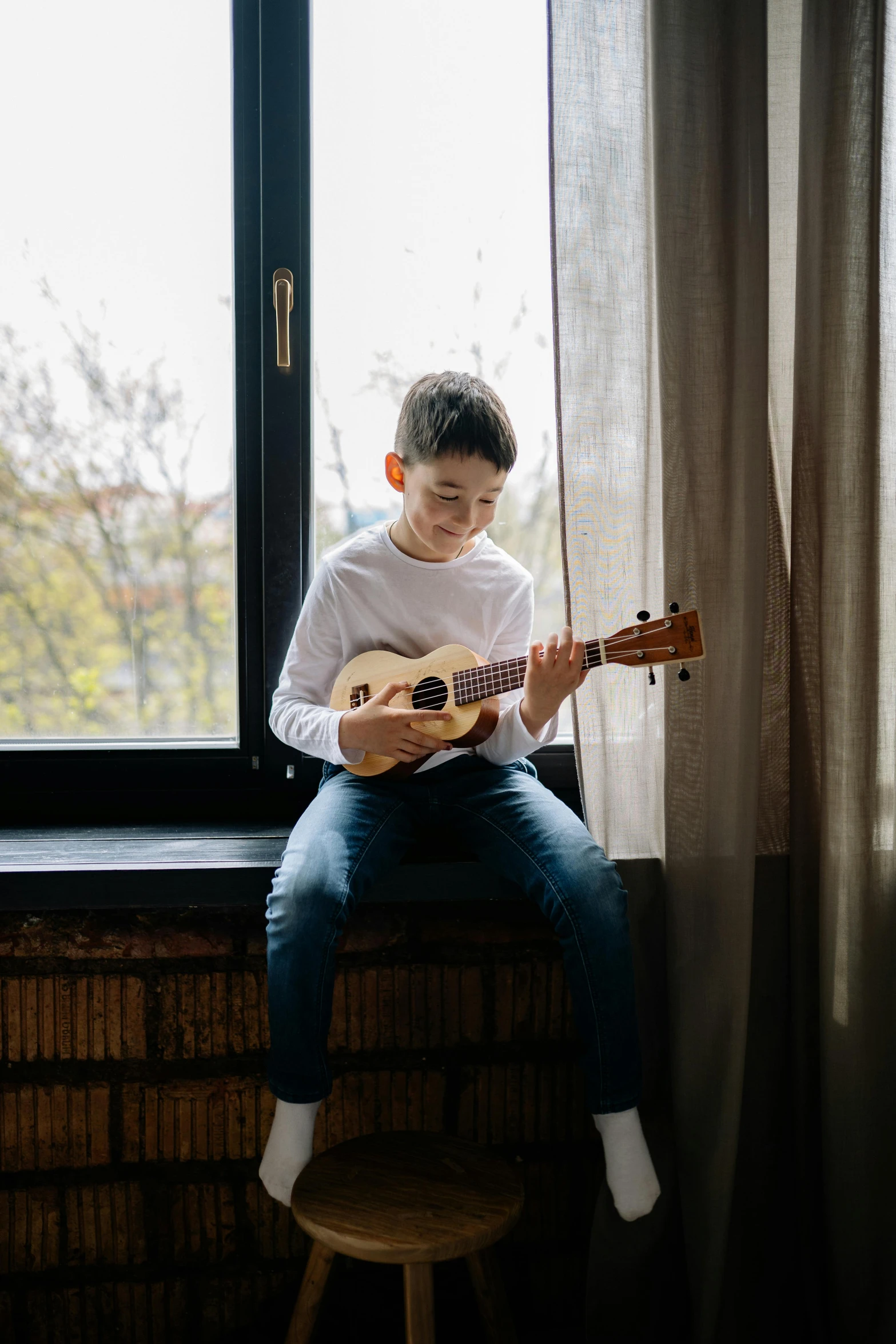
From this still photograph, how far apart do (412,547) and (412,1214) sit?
884 mm

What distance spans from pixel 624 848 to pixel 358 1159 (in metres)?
0.52

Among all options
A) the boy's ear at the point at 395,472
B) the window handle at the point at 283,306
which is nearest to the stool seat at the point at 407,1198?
the boy's ear at the point at 395,472

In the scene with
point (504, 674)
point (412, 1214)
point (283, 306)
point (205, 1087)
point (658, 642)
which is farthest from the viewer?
point (283, 306)

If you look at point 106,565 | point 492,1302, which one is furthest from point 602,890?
point 106,565

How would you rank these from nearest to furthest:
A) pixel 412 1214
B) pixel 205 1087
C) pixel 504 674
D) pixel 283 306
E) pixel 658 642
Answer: pixel 412 1214, pixel 658 642, pixel 504 674, pixel 205 1087, pixel 283 306

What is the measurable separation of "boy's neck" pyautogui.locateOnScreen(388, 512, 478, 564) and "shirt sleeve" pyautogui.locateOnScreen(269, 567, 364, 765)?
0.12 meters

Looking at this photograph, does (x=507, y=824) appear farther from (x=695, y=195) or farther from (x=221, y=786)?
(x=695, y=195)

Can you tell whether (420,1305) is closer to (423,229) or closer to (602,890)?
(602,890)

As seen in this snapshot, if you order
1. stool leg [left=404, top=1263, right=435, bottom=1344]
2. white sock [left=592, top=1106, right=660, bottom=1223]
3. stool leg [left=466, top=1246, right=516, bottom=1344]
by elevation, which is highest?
white sock [left=592, top=1106, right=660, bottom=1223]

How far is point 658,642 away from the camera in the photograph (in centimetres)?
108

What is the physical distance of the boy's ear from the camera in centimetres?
135

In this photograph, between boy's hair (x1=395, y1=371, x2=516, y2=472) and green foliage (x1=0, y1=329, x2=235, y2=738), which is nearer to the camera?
boy's hair (x1=395, y1=371, x2=516, y2=472)

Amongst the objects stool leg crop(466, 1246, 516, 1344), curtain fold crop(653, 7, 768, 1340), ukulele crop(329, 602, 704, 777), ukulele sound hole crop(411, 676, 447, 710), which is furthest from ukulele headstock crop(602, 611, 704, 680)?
stool leg crop(466, 1246, 516, 1344)

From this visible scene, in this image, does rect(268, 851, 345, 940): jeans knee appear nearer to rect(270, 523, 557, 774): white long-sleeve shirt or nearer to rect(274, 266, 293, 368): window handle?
rect(270, 523, 557, 774): white long-sleeve shirt
